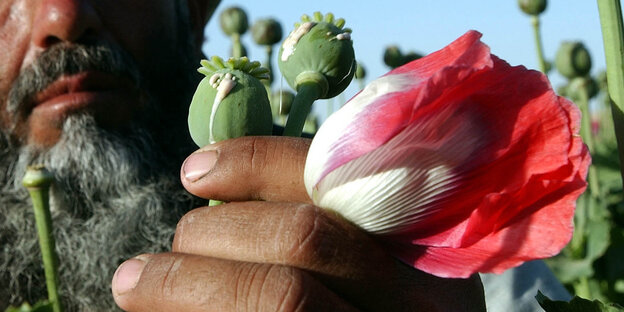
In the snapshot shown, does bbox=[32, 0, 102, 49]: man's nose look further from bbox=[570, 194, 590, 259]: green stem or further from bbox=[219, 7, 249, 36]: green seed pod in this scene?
bbox=[570, 194, 590, 259]: green stem

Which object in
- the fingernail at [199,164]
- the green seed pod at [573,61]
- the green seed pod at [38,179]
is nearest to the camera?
the fingernail at [199,164]

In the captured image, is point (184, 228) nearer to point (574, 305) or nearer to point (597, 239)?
point (574, 305)

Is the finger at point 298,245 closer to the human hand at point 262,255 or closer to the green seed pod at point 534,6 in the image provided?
the human hand at point 262,255

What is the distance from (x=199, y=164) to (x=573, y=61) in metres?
1.53

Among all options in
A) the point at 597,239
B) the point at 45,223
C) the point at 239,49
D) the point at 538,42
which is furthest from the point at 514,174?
the point at 597,239

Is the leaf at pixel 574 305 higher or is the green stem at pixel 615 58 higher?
the green stem at pixel 615 58

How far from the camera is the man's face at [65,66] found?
130 centimetres

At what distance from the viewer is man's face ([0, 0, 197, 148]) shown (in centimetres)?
130

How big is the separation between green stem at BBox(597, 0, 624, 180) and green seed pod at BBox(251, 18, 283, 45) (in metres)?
1.46

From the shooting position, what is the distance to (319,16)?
49 cm

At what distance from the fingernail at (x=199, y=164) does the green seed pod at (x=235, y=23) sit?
55.9 inches

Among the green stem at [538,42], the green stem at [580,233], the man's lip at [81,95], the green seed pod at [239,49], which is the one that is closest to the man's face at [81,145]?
the man's lip at [81,95]

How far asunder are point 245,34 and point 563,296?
1.06 metres

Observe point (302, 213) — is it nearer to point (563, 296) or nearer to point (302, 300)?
point (302, 300)
